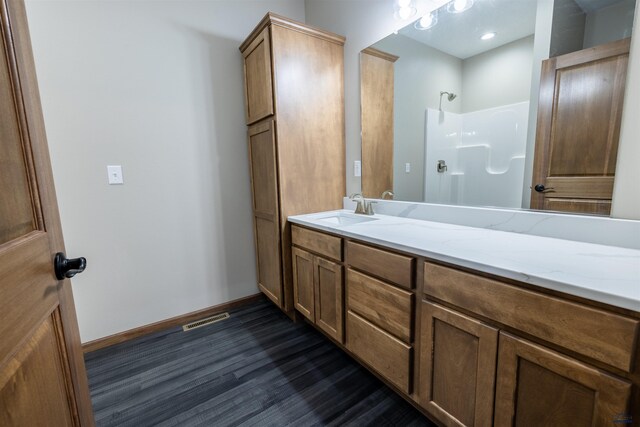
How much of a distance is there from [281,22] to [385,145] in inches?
41.2

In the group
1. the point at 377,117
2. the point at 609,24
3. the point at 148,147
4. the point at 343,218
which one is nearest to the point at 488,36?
the point at 609,24

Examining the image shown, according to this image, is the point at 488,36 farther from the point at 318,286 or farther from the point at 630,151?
the point at 318,286

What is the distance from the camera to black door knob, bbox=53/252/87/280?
2.34 feet

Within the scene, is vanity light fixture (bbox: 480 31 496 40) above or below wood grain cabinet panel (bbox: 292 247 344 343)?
above

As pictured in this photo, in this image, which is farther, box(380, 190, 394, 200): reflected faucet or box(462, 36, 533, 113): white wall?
box(380, 190, 394, 200): reflected faucet

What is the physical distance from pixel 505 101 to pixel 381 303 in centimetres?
113

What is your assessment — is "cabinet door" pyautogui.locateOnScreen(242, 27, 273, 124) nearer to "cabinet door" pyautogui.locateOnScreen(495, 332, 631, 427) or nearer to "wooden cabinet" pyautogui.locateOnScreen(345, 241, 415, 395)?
"wooden cabinet" pyautogui.locateOnScreen(345, 241, 415, 395)

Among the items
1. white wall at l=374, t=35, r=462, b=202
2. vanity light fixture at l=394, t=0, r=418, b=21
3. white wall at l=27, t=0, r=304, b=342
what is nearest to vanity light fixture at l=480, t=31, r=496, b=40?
white wall at l=374, t=35, r=462, b=202

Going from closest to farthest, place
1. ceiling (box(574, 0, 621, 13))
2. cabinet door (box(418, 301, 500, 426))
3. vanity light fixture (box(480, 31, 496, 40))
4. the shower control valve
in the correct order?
1. cabinet door (box(418, 301, 500, 426))
2. ceiling (box(574, 0, 621, 13))
3. vanity light fixture (box(480, 31, 496, 40))
4. the shower control valve

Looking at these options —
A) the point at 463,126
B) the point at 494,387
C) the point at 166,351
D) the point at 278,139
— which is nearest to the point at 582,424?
the point at 494,387

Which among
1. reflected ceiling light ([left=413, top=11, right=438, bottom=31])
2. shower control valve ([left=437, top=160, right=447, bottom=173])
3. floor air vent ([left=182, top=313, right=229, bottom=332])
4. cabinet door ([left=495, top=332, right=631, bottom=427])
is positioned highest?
reflected ceiling light ([left=413, top=11, right=438, bottom=31])

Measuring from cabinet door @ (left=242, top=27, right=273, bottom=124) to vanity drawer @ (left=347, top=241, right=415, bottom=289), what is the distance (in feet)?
3.63

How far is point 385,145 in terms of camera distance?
199 centimetres

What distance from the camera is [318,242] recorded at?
1.66 m
